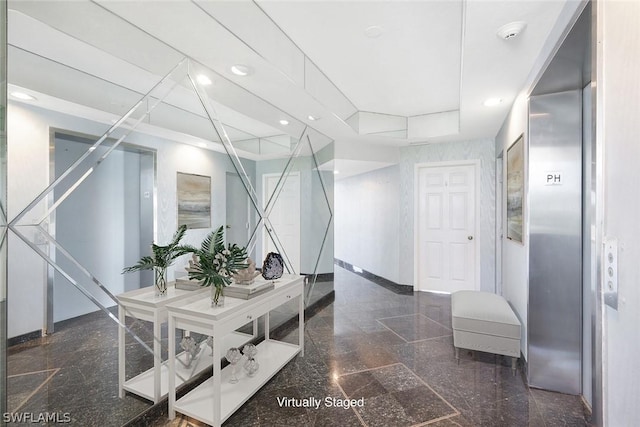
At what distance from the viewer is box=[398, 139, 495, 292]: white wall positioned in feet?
14.1

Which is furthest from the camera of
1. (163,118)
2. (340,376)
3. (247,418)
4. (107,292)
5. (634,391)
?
(340,376)

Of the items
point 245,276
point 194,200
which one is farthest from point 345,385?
point 194,200

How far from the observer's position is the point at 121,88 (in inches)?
69.2

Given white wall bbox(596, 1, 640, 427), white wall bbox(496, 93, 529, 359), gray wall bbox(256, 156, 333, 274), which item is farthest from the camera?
gray wall bbox(256, 156, 333, 274)

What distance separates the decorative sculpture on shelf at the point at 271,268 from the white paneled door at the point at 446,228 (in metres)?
2.99

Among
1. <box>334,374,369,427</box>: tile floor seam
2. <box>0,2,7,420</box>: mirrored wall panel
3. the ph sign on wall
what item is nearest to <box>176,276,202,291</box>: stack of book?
<box>0,2,7,420</box>: mirrored wall panel

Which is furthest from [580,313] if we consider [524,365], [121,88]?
[121,88]

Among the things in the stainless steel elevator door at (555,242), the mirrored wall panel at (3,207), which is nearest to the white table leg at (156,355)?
the mirrored wall panel at (3,207)

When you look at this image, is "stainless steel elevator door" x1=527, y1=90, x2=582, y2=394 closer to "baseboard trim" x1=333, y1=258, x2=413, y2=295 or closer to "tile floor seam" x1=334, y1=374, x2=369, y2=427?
"tile floor seam" x1=334, y1=374, x2=369, y2=427

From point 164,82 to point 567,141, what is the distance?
110 inches

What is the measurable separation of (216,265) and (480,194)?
13.0 feet

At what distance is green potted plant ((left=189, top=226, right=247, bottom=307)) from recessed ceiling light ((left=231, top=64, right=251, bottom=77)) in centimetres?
121

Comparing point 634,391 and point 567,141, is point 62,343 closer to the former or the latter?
point 634,391

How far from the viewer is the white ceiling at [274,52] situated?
4.98 ft
